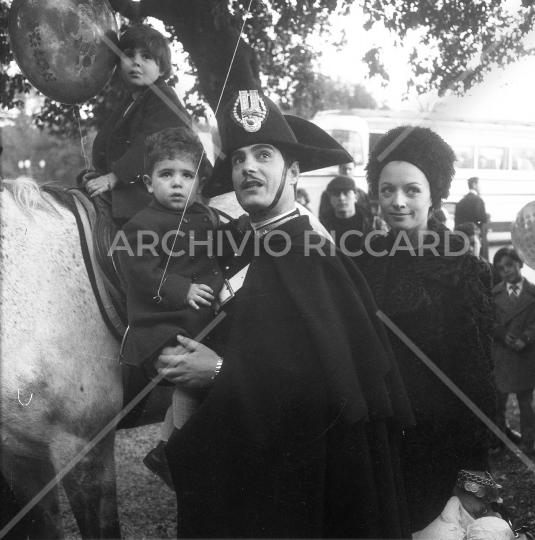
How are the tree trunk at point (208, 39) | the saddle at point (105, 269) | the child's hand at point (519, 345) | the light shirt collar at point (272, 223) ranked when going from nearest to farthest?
the light shirt collar at point (272, 223), the saddle at point (105, 269), the tree trunk at point (208, 39), the child's hand at point (519, 345)

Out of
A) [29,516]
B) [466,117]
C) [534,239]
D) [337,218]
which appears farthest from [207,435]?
[337,218]

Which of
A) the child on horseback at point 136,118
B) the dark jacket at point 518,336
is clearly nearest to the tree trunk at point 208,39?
the child on horseback at point 136,118

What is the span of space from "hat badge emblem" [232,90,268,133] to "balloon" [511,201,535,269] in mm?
1440

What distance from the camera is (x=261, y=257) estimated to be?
8.45 feet

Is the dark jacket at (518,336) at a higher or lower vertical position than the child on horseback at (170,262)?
lower

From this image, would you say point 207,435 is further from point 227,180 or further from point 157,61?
point 157,61

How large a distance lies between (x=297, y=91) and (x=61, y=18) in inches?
91.9

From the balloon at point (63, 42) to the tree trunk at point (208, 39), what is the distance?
72cm

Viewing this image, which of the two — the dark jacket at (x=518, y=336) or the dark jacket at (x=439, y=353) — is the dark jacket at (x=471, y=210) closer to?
the dark jacket at (x=439, y=353)

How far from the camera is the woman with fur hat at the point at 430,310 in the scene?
273cm

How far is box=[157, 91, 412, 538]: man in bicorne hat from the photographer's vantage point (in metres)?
2.46

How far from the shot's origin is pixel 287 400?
250cm

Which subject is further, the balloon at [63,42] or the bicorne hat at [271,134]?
the balloon at [63,42]

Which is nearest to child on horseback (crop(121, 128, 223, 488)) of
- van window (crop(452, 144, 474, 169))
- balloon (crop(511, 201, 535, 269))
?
van window (crop(452, 144, 474, 169))
